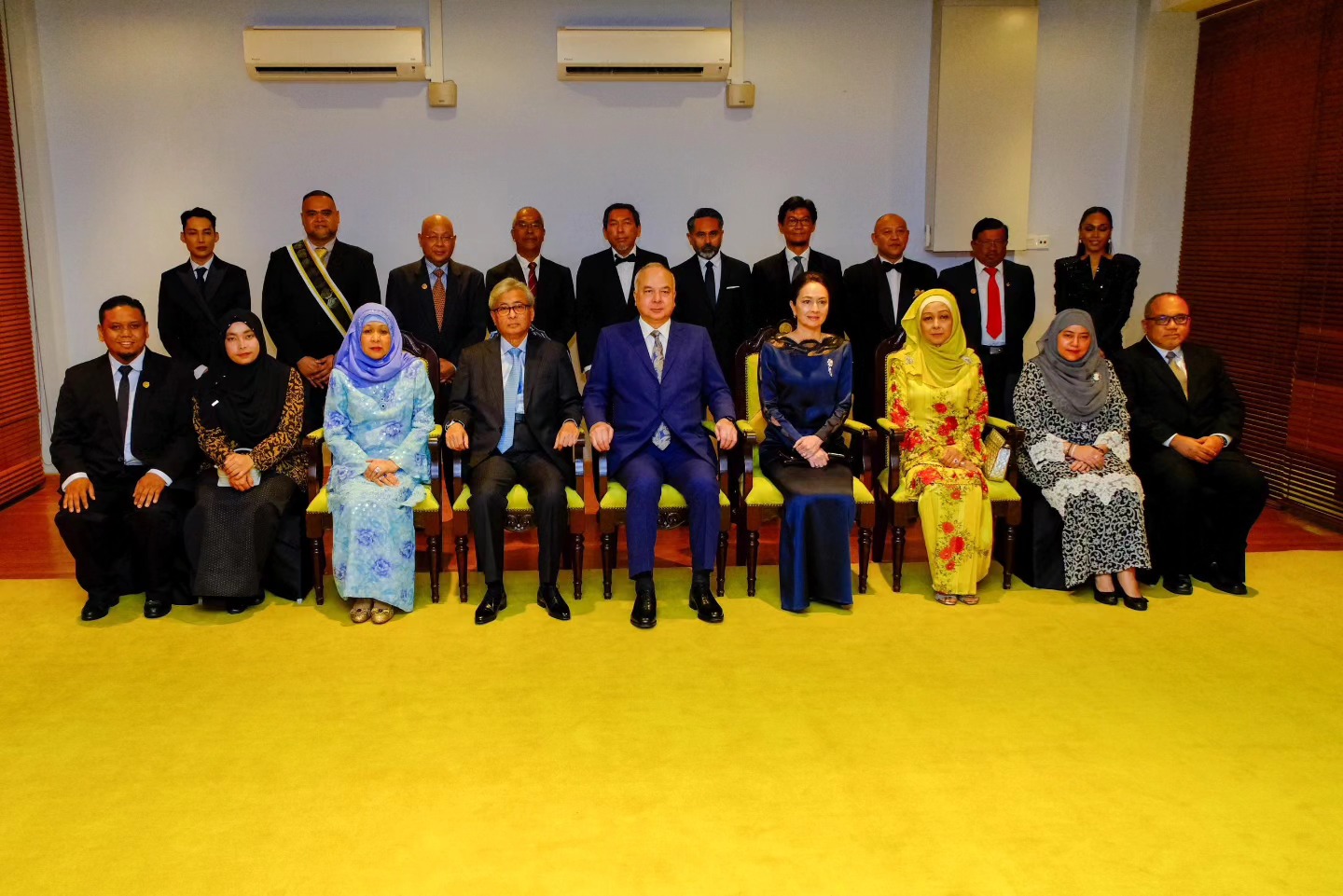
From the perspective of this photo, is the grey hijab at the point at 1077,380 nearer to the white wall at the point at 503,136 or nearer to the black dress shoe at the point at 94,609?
the white wall at the point at 503,136

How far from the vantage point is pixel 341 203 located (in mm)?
6883

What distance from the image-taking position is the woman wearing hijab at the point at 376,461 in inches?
181

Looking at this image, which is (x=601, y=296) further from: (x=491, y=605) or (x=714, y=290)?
(x=491, y=605)

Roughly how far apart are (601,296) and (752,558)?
1901mm

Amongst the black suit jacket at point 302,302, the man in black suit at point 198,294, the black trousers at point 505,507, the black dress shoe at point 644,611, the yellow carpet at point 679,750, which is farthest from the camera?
the black suit jacket at point 302,302

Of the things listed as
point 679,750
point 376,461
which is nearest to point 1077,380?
point 679,750

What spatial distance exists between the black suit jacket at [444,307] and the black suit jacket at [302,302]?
19 cm

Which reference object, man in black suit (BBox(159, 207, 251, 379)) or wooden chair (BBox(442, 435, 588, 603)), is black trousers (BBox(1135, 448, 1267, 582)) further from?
man in black suit (BBox(159, 207, 251, 379))

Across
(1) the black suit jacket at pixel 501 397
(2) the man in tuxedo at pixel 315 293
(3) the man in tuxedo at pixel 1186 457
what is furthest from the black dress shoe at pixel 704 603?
(2) the man in tuxedo at pixel 315 293

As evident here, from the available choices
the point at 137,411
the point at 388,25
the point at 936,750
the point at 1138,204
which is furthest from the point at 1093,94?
the point at 137,411

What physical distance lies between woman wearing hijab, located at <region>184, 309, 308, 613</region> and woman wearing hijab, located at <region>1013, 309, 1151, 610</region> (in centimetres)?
322

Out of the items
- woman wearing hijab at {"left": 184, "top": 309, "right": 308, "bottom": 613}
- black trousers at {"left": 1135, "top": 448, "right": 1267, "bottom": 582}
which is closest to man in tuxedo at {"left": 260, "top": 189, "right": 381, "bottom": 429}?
woman wearing hijab at {"left": 184, "top": 309, "right": 308, "bottom": 613}

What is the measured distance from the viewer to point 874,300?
20.0 feet

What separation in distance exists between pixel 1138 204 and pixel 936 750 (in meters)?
4.85
